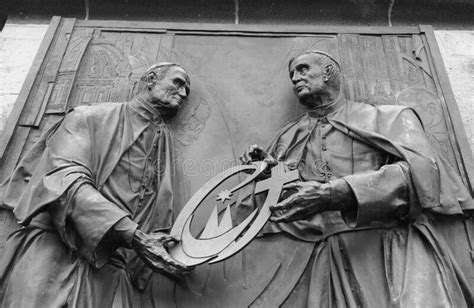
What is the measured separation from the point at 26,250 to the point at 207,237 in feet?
4.36

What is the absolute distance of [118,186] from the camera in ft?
16.6

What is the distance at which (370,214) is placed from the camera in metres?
4.64

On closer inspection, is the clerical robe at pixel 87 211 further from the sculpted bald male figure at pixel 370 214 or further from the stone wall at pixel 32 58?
the stone wall at pixel 32 58

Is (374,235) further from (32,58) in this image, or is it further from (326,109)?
(32,58)

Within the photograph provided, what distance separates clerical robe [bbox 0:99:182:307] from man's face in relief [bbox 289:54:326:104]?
1285mm

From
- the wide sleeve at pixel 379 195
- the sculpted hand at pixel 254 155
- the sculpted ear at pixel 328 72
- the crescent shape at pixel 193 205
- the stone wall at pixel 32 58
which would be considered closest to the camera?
the crescent shape at pixel 193 205

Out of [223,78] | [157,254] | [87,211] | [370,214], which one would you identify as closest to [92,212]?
[87,211]

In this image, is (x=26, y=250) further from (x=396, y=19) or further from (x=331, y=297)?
(x=396, y=19)

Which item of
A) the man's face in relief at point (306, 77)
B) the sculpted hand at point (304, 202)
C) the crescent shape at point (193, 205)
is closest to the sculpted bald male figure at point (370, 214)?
the sculpted hand at point (304, 202)

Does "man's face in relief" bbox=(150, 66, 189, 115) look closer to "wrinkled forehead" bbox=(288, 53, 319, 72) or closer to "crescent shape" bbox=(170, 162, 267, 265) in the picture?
"wrinkled forehead" bbox=(288, 53, 319, 72)

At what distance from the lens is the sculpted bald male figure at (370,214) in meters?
4.49

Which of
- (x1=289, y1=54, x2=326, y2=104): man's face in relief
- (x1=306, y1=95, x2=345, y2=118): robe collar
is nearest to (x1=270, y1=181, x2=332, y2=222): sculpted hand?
(x1=306, y1=95, x2=345, y2=118): robe collar

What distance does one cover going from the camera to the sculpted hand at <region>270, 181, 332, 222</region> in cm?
456

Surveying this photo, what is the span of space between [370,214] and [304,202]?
0.50 meters
